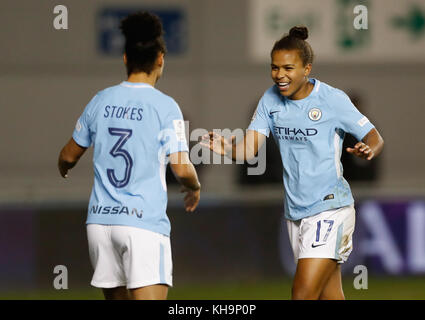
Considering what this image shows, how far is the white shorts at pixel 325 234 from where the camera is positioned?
6492 millimetres

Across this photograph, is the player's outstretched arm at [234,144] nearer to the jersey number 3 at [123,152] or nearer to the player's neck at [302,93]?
the player's neck at [302,93]

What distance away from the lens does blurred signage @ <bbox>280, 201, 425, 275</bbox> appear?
1121cm

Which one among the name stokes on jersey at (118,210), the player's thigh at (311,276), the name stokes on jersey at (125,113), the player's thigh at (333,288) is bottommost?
the player's thigh at (333,288)

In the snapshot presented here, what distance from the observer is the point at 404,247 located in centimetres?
1130

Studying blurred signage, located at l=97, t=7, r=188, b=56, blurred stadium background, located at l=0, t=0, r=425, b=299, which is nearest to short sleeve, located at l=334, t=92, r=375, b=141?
blurred stadium background, located at l=0, t=0, r=425, b=299

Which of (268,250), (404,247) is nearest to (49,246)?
(268,250)

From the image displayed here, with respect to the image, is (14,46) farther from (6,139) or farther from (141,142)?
(141,142)

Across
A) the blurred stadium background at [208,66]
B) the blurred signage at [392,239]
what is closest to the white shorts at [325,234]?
the blurred signage at [392,239]

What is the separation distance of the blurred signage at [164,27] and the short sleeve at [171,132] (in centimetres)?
834

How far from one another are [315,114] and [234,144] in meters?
0.54

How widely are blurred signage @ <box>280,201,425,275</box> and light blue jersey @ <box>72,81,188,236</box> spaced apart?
5.65 m

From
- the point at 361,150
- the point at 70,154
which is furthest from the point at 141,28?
the point at 361,150

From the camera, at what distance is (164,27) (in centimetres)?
1397

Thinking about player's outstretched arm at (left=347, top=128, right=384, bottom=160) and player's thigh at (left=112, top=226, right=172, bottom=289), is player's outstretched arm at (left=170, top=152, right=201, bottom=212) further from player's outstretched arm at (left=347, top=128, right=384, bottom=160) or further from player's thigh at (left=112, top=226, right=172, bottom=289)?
player's outstretched arm at (left=347, top=128, right=384, bottom=160)
